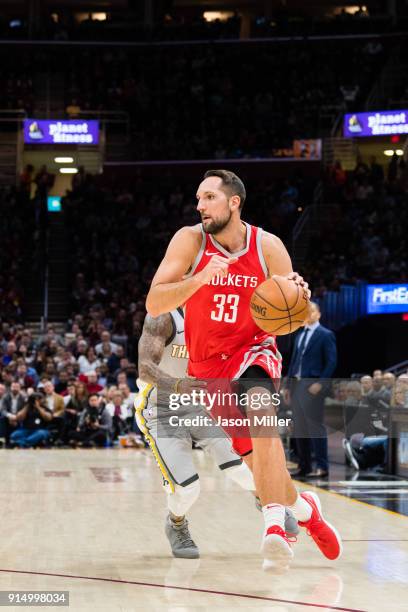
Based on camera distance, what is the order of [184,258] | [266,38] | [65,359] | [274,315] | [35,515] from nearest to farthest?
[274,315], [184,258], [35,515], [65,359], [266,38]

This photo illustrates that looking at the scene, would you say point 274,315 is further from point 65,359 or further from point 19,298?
point 19,298

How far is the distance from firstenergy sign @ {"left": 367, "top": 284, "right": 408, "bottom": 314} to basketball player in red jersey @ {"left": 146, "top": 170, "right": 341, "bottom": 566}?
14855 mm

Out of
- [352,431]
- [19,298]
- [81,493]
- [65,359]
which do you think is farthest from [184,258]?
[19,298]

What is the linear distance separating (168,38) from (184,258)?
88.4ft

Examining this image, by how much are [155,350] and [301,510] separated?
1.58m

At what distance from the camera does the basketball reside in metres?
4.93

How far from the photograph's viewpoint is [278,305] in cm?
493

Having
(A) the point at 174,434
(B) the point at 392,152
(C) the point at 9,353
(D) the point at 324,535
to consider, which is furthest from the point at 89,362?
(B) the point at 392,152

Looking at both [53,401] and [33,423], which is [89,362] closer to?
[53,401]

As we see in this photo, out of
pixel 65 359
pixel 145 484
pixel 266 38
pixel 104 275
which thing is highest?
pixel 266 38

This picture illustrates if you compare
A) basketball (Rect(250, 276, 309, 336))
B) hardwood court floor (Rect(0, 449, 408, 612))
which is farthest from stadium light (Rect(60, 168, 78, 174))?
basketball (Rect(250, 276, 309, 336))

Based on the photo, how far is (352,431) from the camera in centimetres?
1238

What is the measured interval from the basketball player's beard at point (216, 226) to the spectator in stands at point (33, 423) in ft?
36.5

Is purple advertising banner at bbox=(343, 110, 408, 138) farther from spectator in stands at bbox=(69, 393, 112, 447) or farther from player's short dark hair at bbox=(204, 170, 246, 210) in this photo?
player's short dark hair at bbox=(204, 170, 246, 210)
